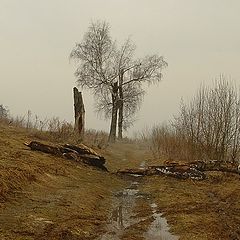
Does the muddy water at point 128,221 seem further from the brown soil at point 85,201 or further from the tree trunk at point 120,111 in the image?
the tree trunk at point 120,111

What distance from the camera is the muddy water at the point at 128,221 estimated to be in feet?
23.5

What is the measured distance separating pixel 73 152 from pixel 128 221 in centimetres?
813

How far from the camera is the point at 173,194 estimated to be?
11586mm

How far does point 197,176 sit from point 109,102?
25.3 m

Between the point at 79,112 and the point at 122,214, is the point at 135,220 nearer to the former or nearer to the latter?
the point at 122,214

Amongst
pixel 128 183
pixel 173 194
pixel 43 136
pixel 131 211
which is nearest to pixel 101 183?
pixel 128 183

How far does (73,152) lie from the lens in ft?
52.8

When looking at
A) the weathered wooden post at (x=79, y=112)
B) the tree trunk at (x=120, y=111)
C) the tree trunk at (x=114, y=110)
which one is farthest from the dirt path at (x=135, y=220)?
the tree trunk at (x=120, y=111)

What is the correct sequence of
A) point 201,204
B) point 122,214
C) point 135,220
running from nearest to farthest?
1. point 135,220
2. point 122,214
3. point 201,204

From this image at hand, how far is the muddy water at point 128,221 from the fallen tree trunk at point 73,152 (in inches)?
179

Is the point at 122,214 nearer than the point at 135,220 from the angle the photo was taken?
No

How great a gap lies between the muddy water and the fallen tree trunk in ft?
14.9

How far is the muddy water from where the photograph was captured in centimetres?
716

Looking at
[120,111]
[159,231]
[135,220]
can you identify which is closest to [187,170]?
[135,220]
